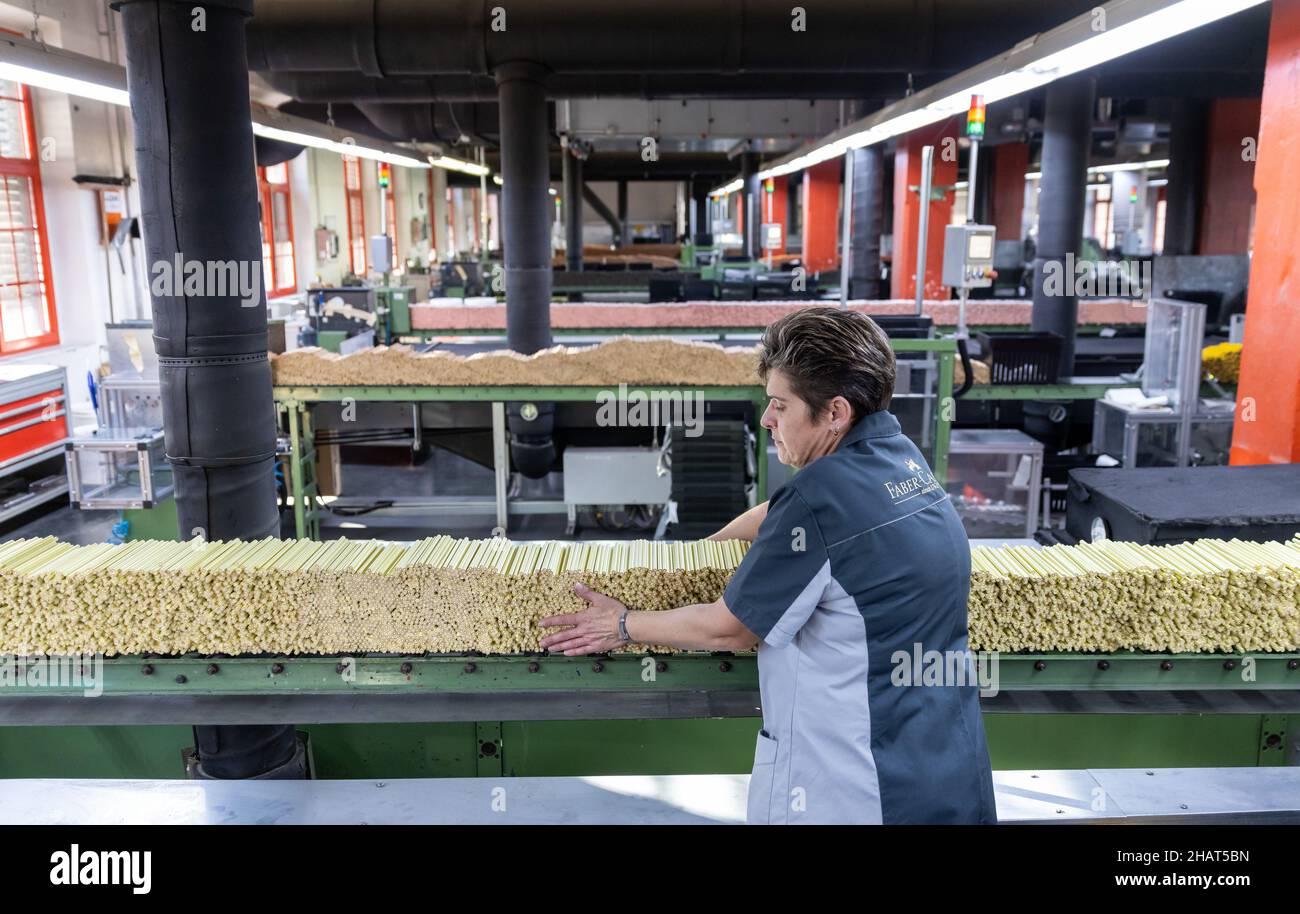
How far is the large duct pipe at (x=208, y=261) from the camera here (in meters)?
2.95

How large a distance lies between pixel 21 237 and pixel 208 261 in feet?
25.3

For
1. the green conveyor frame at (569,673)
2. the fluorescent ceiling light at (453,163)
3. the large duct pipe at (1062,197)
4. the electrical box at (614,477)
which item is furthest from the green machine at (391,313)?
the green conveyor frame at (569,673)

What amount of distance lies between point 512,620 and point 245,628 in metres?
0.64

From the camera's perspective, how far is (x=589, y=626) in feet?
7.15

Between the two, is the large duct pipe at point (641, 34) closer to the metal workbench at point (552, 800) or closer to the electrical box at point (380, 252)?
the electrical box at point (380, 252)

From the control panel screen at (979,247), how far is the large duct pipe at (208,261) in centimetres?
367

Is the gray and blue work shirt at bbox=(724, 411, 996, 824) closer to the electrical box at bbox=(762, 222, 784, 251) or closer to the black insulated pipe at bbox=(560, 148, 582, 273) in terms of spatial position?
the electrical box at bbox=(762, 222, 784, 251)

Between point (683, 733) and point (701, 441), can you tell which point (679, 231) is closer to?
point (701, 441)

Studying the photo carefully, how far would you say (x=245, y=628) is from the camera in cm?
235

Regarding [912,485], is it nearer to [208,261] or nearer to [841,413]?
[841,413]

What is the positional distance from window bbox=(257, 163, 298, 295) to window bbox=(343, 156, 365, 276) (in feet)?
9.13
